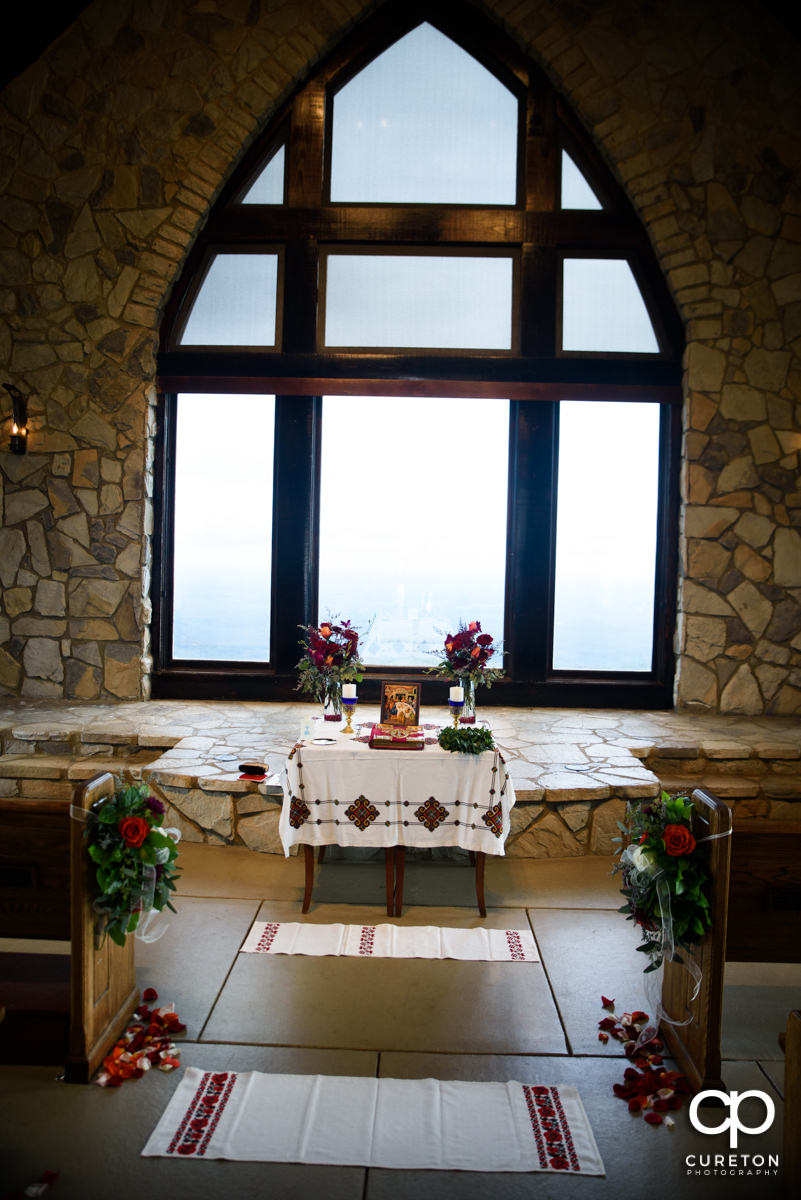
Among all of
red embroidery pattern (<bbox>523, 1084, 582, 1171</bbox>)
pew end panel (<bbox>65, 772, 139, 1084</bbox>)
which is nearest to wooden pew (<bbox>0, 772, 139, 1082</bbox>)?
pew end panel (<bbox>65, 772, 139, 1084</bbox>)

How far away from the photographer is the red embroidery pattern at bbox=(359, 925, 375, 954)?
356cm

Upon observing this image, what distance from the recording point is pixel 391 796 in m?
3.90

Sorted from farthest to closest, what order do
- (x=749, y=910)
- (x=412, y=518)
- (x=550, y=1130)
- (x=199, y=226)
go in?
1. (x=412, y=518)
2. (x=199, y=226)
3. (x=749, y=910)
4. (x=550, y=1130)

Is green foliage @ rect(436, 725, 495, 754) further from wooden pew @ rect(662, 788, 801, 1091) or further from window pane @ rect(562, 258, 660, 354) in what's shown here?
window pane @ rect(562, 258, 660, 354)

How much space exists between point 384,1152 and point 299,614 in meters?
4.88

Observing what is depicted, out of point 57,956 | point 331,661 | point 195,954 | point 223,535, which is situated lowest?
point 195,954

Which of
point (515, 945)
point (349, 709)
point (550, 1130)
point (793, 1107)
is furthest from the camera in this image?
point (349, 709)

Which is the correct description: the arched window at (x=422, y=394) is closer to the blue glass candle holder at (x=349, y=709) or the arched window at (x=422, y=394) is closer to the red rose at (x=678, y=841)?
the blue glass candle holder at (x=349, y=709)

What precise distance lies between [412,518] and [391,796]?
11.7ft

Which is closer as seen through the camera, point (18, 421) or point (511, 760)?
point (511, 760)

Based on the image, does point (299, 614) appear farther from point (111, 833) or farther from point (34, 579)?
point (111, 833)

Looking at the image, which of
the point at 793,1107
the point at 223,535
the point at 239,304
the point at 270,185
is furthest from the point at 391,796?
Result: the point at 270,185

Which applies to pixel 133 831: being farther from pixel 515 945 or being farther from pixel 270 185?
pixel 270 185

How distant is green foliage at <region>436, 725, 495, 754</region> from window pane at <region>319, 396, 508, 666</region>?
118 inches
